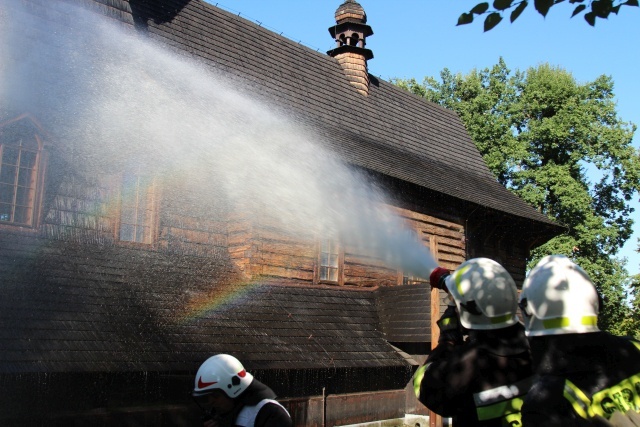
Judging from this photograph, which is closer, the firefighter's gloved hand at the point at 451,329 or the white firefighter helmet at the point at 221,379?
the firefighter's gloved hand at the point at 451,329

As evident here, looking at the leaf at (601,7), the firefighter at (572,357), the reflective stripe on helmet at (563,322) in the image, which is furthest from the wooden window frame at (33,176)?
the reflective stripe on helmet at (563,322)

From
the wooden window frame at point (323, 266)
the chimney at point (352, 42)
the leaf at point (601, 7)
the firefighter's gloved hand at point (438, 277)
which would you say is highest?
the chimney at point (352, 42)

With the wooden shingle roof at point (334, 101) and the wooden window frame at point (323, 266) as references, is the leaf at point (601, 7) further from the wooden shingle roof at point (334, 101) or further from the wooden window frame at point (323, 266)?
the wooden window frame at point (323, 266)

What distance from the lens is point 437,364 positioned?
341 cm

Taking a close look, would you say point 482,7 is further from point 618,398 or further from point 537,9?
point 618,398

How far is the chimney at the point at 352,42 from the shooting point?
21953 mm

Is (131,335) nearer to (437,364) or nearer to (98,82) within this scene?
(98,82)

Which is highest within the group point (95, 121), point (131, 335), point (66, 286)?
point (95, 121)

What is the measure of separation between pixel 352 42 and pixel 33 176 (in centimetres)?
1419

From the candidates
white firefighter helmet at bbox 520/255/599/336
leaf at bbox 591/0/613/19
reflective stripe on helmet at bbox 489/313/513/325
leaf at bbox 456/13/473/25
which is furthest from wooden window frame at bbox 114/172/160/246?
white firefighter helmet at bbox 520/255/599/336

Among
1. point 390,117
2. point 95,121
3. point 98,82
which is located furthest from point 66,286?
point 390,117

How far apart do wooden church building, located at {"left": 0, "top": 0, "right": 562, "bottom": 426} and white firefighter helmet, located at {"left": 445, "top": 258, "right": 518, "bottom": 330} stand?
7.02m

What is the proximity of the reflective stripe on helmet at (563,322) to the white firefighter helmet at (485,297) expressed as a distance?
0.39 meters

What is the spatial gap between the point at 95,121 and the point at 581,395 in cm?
1051
